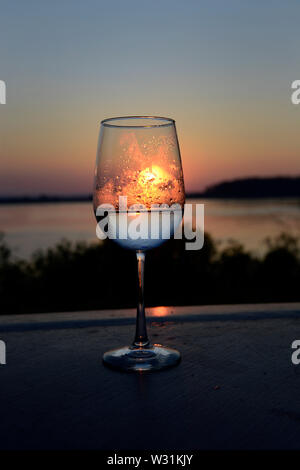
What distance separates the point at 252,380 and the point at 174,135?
0.50 meters

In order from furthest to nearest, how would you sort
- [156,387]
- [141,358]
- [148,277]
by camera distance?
[148,277]
[141,358]
[156,387]

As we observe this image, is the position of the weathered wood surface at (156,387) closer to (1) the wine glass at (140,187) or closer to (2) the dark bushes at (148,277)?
(1) the wine glass at (140,187)

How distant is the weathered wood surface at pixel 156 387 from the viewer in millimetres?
577

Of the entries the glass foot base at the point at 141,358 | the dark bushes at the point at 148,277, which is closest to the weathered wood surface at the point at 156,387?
the glass foot base at the point at 141,358

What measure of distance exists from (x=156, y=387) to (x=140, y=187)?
361 millimetres

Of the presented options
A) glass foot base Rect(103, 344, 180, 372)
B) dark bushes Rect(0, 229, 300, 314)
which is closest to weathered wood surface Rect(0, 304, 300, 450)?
glass foot base Rect(103, 344, 180, 372)

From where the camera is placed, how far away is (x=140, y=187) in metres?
0.91

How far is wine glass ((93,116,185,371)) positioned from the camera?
3.01 feet

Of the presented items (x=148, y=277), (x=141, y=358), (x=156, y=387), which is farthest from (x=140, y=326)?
(x=148, y=277)

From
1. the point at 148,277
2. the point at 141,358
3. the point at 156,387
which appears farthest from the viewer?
the point at 148,277

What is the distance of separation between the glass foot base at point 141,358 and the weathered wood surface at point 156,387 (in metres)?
0.02

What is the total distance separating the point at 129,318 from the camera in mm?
1168

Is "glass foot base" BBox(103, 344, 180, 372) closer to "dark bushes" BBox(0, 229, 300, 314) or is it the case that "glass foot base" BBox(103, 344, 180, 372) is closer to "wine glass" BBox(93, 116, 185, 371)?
"wine glass" BBox(93, 116, 185, 371)

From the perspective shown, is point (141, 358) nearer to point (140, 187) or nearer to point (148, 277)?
point (140, 187)
